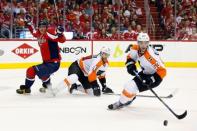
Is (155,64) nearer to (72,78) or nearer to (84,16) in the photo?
(72,78)

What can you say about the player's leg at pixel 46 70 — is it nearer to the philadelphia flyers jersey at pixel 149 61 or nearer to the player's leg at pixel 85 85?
the player's leg at pixel 85 85

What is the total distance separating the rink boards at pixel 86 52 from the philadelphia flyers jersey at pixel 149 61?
4.93 metres

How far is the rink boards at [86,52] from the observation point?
9.86 meters

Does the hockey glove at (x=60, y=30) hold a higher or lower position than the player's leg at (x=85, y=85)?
higher

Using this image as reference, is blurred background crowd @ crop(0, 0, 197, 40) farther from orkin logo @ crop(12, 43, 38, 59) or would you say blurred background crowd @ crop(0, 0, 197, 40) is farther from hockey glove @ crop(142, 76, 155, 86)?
hockey glove @ crop(142, 76, 155, 86)

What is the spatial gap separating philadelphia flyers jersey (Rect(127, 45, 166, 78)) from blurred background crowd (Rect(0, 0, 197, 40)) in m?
5.24

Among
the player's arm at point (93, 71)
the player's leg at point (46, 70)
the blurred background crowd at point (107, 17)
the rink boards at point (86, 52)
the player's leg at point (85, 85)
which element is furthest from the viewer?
the blurred background crowd at point (107, 17)

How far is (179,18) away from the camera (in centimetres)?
1222

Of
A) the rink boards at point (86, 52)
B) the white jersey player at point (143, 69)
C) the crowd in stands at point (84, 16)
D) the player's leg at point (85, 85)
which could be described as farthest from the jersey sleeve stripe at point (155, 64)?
the crowd in stands at point (84, 16)

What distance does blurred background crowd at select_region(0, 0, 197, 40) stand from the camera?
10617 mm

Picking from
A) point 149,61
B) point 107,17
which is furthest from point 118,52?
point 149,61

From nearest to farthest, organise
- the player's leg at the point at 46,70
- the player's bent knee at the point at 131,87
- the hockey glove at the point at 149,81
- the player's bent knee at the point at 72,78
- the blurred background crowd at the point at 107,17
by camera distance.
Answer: the player's bent knee at the point at 131,87
the hockey glove at the point at 149,81
the player's bent knee at the point at 72,78
the player's leg at the point at 46,70
the blurred background crowd at the point at 107,17

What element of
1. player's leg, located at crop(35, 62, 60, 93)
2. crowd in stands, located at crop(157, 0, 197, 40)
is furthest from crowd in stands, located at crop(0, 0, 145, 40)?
player's leg, located at crop(35, 62, 60, 93)

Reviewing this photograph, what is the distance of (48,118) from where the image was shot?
518 cm
